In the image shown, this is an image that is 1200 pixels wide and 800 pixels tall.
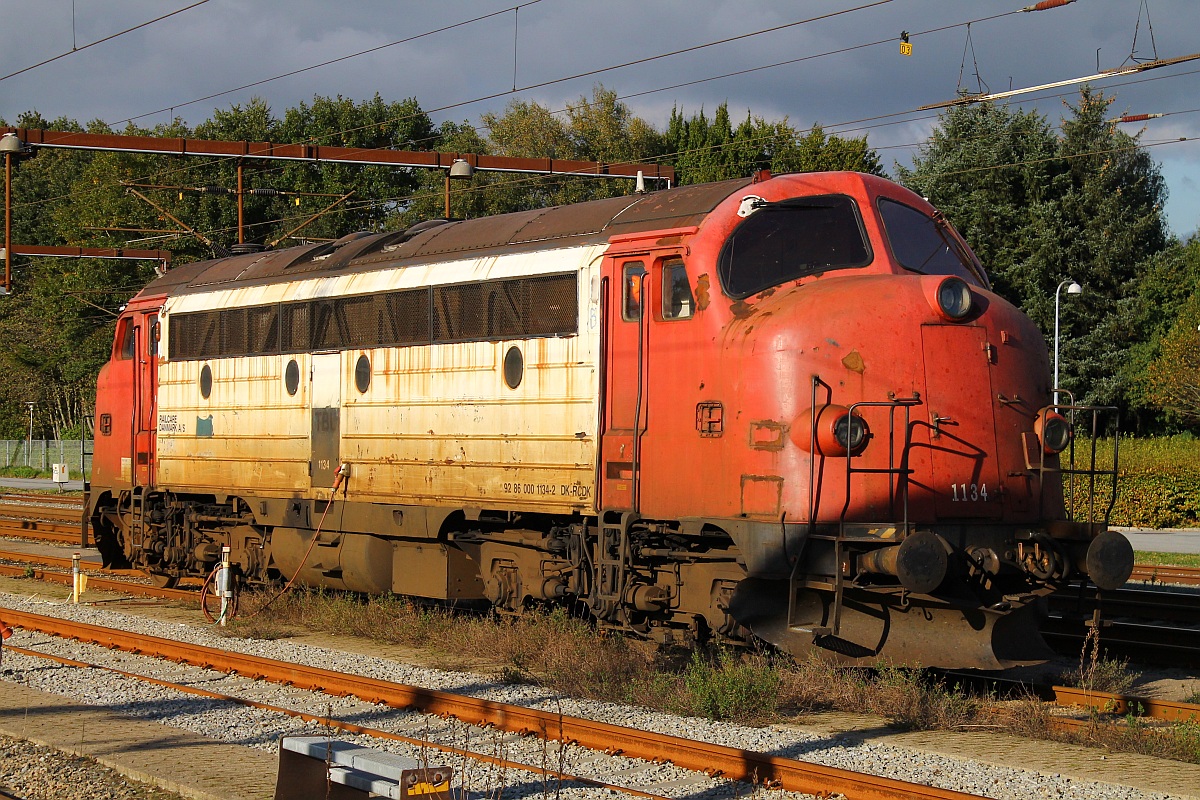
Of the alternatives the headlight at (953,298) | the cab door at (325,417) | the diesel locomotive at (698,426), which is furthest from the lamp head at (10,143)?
the headlight at (953,298)

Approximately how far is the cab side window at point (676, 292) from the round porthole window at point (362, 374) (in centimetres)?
451

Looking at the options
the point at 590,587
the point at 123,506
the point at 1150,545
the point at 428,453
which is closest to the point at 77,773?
the point at 590,587

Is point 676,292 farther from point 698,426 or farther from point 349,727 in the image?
point 349,727

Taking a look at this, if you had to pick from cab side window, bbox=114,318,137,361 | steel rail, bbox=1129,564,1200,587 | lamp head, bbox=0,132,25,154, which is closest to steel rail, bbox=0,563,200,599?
cab side window, bbox=114,318,137,361

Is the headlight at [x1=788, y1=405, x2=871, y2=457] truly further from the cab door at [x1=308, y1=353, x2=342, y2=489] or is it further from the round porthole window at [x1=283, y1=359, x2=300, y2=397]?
the round porthole window at [x1=283, y1=359, x2=300, y2=397]

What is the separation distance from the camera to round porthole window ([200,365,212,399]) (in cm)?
1672

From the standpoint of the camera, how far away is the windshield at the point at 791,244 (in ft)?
34.5

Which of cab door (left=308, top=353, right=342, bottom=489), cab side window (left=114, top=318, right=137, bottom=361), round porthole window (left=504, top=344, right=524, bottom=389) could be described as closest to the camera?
round porthole window (left=504, top=344, right=524, bottom=389)

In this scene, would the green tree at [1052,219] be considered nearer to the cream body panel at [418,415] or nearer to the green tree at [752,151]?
the green tree at [752,151]

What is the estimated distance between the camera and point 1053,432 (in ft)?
33.2

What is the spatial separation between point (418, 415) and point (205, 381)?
482 cm

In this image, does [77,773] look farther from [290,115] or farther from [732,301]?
[290,115]

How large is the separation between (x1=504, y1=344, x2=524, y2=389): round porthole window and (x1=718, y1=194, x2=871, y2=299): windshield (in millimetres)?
2581

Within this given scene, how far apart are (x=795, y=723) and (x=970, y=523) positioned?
2.11 metres
